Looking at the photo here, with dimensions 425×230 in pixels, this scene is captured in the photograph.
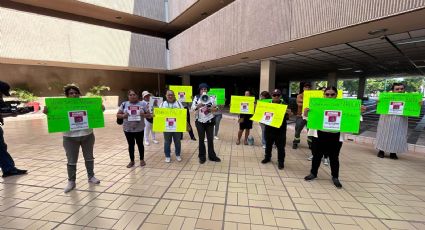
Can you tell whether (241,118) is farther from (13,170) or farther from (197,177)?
(13,170)

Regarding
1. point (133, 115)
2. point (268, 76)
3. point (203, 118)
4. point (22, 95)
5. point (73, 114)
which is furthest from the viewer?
point (22, 95)

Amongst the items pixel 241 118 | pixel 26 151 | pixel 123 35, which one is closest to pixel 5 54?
pixel 123 35

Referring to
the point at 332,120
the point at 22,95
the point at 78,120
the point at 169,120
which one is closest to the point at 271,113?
the point at 332,120

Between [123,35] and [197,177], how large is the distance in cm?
1123

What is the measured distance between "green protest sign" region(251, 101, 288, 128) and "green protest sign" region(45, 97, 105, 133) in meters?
3.09

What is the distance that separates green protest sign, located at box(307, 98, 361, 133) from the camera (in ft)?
10.5

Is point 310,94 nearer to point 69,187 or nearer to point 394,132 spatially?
point 394,132

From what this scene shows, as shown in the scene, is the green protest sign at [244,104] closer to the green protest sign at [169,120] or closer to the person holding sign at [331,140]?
the green protest sign at [169,120]

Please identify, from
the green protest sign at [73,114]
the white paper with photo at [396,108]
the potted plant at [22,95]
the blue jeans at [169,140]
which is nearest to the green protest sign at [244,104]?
the blue jeans at [169,140]

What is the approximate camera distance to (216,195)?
3.17 meters

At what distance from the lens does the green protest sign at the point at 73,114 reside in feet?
9.86

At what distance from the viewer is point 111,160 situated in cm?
471

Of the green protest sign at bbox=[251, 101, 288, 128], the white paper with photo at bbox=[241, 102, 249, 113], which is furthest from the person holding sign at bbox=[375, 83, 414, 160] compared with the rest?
the white paper with photo at bbox=[241, 102, 249, 113]

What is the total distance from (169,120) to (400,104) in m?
5.17
